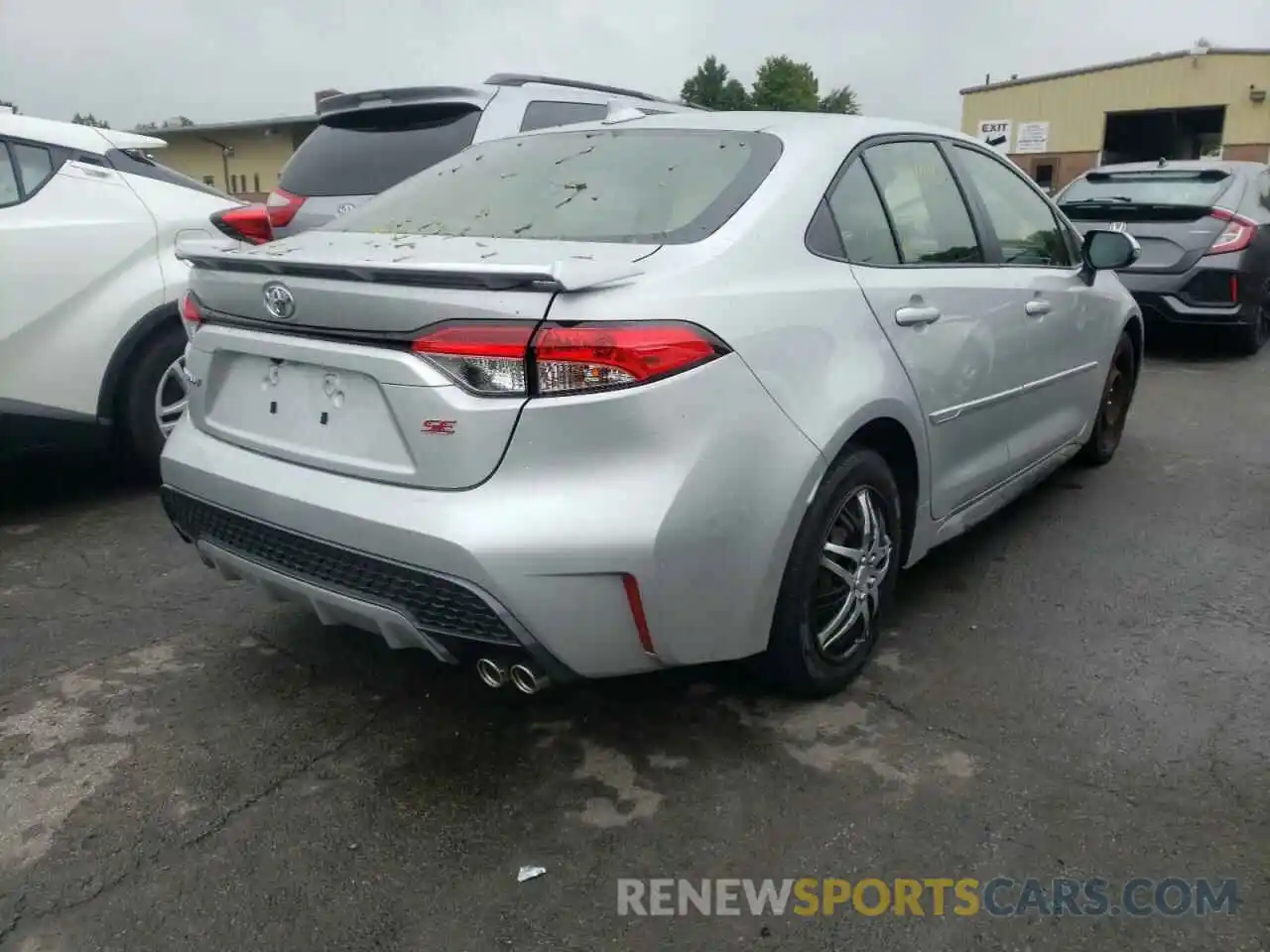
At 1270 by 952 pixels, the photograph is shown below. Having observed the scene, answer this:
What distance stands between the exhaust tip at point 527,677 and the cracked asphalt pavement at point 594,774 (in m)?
0.31

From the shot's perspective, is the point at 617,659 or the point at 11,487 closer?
the point at 617,659

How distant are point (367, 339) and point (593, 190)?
826 mm

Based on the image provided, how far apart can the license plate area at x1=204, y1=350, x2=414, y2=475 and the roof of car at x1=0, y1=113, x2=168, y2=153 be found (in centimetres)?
241

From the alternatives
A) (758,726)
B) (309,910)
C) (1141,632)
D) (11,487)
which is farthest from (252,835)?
(11,487)

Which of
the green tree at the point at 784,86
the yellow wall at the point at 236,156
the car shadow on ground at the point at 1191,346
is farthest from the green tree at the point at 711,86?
the car shadow on ground at the point at 1191,346

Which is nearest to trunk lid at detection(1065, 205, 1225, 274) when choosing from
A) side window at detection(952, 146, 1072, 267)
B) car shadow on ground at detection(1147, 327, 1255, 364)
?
car shadow on ground at detection(1147, 327, 1255, 364)

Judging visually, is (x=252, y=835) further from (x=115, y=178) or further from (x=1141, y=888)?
(x=115, y=178)

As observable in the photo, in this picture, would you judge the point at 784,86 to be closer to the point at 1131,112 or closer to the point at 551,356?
the point at 1131,112

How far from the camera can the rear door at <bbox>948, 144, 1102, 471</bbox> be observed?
3.73m

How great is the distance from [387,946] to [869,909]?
943 millimetres

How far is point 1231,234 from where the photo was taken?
7.43 m

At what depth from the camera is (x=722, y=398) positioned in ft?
7.59

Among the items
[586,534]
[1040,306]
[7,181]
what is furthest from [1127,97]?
[586,534]

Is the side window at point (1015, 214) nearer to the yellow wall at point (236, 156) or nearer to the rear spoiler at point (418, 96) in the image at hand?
the rear spoiler at point (418, 96)
